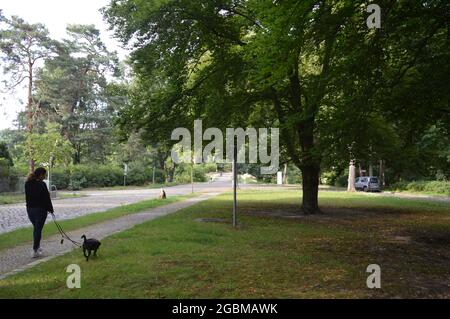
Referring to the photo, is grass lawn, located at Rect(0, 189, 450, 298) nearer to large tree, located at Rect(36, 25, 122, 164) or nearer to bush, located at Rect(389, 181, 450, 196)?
bush, located at Rect(389, 181, 450, 196)

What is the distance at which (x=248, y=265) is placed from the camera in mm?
8320

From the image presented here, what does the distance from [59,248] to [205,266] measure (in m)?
4.31

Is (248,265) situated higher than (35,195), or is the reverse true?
(35,195)

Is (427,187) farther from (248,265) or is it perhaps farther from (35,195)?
(35,195)

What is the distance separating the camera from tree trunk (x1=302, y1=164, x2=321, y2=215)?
64.8 feet

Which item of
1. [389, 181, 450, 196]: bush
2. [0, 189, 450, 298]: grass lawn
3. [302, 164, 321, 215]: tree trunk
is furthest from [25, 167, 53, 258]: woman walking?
[389, 181, 450, 196]: bush

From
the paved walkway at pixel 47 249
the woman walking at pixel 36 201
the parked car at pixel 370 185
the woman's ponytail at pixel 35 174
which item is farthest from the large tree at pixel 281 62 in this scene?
the parked car at pixel 370 185

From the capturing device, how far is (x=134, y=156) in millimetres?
69062

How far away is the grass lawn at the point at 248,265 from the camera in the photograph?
21.4ft

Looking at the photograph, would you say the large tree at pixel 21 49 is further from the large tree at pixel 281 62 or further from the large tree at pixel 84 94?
the large tree at pixel 281 62

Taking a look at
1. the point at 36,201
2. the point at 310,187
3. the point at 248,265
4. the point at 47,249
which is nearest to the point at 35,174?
the point at 36,201

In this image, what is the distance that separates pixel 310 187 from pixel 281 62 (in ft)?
36.5

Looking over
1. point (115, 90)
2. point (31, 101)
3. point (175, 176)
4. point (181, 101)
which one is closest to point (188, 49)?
point (181, 101)
